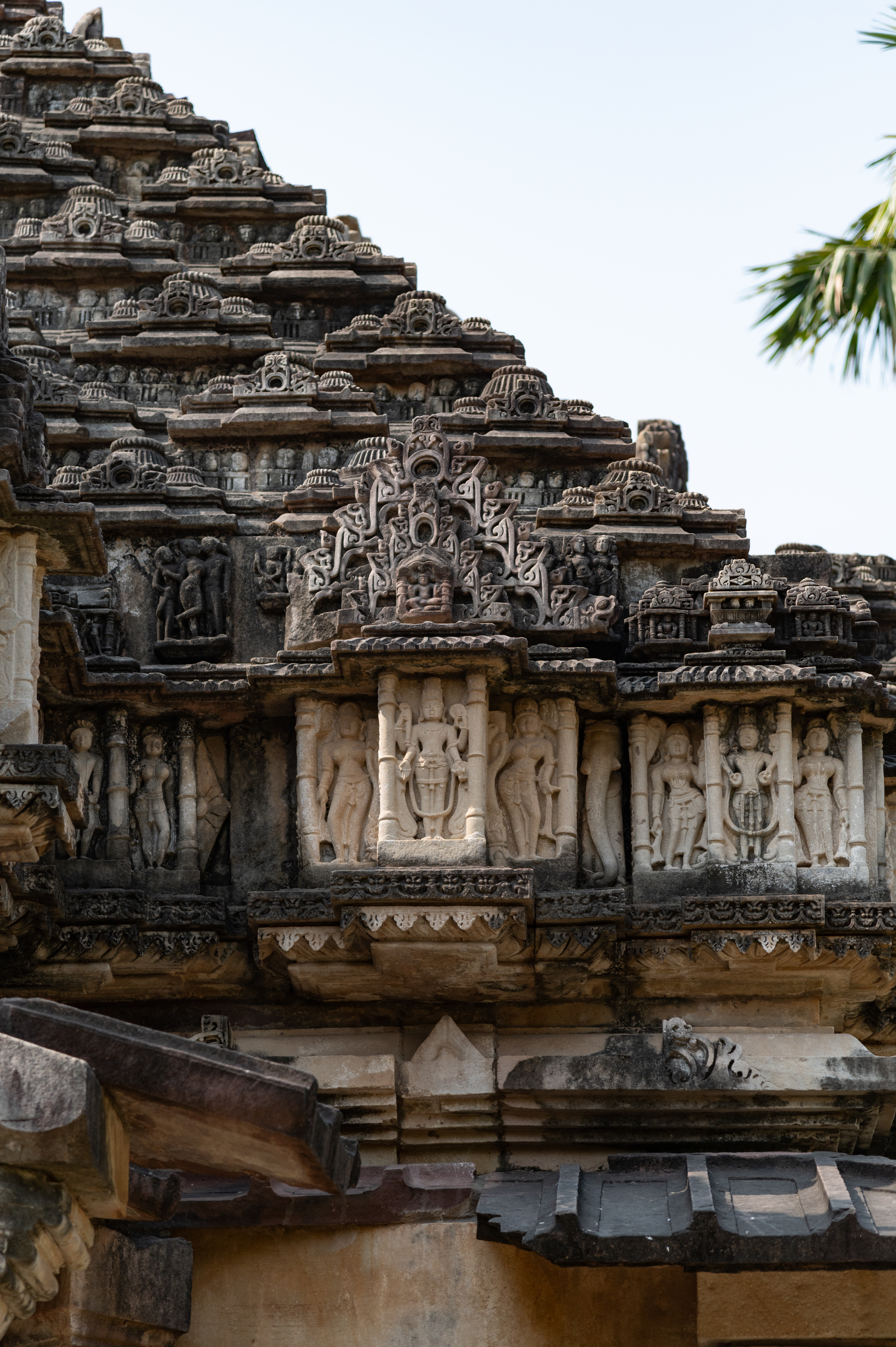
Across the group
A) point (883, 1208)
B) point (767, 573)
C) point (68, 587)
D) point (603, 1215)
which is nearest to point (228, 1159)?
point (603, 1215)

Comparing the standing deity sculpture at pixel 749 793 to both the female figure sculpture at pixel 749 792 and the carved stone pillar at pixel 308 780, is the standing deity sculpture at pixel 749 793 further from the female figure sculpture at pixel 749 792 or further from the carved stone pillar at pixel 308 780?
the carved stone pillar at pixel 308 780

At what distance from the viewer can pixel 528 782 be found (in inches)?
615

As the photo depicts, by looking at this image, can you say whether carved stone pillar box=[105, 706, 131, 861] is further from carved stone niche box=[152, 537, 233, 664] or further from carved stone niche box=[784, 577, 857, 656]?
carved stone niche box=[784, 577, 857, 656]

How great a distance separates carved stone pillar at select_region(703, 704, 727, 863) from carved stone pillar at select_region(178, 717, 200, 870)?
3.59 m

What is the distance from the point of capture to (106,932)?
591 inches

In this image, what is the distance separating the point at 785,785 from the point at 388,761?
277cm

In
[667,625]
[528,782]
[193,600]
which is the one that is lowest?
[528,782]

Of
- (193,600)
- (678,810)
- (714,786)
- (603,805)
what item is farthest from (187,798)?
(714,786)

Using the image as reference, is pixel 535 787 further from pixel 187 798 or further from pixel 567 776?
pixel 187 798

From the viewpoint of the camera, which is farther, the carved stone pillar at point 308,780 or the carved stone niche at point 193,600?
the carved stone niche at point 193,600

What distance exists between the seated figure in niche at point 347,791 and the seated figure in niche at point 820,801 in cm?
299

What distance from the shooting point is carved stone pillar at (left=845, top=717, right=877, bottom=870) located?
50.8 feet

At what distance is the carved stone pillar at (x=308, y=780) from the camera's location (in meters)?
15.4

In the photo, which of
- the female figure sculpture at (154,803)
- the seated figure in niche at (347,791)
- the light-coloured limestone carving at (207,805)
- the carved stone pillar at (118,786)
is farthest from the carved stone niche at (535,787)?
the carved stone pillar at (118,786)
